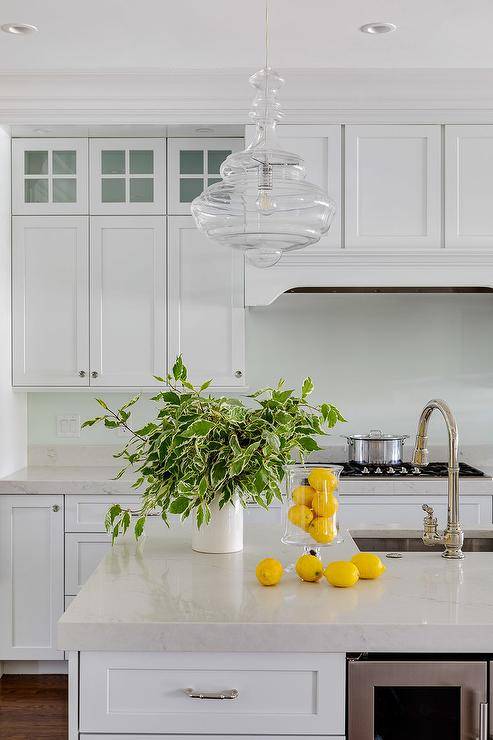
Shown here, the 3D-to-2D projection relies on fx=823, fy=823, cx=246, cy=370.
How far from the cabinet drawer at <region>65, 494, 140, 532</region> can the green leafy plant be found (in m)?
1.68

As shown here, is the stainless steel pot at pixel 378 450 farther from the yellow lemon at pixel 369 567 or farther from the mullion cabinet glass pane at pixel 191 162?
the yellow lemon at pixel 369 567

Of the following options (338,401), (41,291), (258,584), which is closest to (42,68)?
(41,291)

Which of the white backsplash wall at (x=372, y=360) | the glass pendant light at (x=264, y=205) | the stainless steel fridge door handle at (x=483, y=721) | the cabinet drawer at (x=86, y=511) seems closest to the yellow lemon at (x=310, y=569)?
the stainless steel fridge door handle at (x=483, y=721)

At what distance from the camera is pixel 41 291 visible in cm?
392

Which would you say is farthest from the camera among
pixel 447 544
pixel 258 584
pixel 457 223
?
pixel 457 223

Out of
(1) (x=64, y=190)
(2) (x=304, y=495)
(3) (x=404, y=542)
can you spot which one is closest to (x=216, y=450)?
(2) (x=304, y=495)

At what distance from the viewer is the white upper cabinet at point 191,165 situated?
13.0 feet

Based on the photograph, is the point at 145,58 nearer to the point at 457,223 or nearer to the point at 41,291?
the point at 41,291

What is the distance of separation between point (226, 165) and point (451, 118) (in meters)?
2.05

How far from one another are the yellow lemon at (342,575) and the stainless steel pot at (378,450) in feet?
6.55

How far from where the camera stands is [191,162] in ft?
13.0

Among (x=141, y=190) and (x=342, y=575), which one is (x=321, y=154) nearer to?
(x=141, y=190)

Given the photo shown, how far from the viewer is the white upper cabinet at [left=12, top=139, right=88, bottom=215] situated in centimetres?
394

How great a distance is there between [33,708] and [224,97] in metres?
2.76
